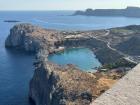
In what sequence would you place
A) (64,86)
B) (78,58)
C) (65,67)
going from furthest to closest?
(78,58) < (65,67) < (64,86)

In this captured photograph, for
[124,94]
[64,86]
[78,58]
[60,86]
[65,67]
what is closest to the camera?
[124,94]

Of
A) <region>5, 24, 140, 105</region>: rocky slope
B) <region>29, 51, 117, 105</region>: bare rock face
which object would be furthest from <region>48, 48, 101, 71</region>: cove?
<region>29, 51, 117, 105</region>: bare rock face

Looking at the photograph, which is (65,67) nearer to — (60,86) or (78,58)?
(60,86)

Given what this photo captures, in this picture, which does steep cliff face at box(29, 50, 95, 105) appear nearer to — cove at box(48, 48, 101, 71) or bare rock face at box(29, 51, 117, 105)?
bare rock face at box(29, 51, 117, 105)

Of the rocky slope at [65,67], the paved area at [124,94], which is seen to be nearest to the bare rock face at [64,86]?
the rocky slope at [65,67]

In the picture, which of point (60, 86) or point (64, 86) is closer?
point (64, 86)

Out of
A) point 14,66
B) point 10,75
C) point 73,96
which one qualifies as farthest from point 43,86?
point 14,66

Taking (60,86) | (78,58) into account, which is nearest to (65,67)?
(60,86)
